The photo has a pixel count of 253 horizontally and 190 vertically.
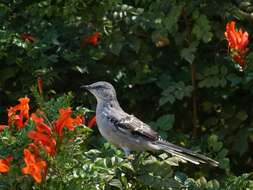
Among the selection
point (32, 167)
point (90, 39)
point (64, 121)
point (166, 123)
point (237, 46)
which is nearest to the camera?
point (32, 167)

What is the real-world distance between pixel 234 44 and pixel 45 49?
4.29 feet

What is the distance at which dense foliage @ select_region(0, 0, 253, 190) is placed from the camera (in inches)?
209

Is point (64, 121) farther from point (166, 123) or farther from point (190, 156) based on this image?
point (166, 123)

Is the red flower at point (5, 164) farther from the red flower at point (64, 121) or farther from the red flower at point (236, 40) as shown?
the red flower at point (236, 40)

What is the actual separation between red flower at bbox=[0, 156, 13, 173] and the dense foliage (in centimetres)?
147

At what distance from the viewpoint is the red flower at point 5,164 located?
127 inches

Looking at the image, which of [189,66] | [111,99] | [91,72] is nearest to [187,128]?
[189,66]

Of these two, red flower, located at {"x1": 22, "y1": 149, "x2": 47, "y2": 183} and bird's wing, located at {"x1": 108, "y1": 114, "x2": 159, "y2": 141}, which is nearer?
red flower, located at {"x1": 22, "y1": 149, "x2": 47, "y2": 183}

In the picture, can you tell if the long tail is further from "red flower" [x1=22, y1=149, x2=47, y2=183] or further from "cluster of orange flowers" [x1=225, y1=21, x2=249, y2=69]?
"red flower" [x1=22, y1=149, x2=47, y2=183]

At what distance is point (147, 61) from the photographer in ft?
19.0

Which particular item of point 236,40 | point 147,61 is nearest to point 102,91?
point 236,40

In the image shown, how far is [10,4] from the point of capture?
5617 millimetres

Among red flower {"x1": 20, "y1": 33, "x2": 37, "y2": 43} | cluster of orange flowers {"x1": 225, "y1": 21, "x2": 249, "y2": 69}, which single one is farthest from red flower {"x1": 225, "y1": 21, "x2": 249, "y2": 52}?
red flower {"x1": 20, "y1": 33, "x2": 37, "y2": 43}

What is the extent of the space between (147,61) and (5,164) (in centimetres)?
263
